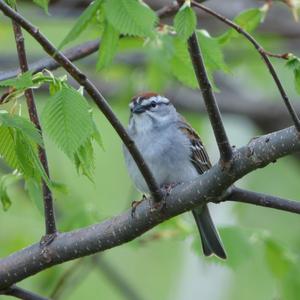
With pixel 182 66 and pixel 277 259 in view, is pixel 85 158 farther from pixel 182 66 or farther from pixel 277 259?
pixel 277 259

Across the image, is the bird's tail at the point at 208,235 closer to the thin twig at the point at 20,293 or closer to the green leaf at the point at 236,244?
the green leaf at the point at 236,244

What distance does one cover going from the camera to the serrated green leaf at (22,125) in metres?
2.17

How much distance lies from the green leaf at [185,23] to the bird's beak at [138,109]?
5.44 ft

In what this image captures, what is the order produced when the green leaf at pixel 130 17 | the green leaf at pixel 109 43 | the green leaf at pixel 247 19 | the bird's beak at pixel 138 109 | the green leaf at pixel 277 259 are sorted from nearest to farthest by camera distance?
A: 1. the green leaf at pixel 130 17
2. the green leaf at pixel 109 43
3. the green leaf at pixel 247 19
4. the green leaf at pixel 277 259
5. the bird's beak at pixel 138 109

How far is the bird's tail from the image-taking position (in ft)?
12.3

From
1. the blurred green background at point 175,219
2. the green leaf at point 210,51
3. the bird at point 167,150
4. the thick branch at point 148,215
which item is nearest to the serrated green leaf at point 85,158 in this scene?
the blurred green background at point 175,219

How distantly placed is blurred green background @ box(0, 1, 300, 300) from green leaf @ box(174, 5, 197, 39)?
530 mm

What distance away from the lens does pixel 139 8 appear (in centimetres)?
216

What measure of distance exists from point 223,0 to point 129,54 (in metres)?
0.70

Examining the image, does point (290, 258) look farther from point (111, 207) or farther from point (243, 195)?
point (111, 207)

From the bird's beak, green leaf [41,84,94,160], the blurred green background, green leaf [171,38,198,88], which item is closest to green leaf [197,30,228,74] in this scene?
the blurred green background

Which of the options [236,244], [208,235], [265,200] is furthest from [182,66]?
[208,235]

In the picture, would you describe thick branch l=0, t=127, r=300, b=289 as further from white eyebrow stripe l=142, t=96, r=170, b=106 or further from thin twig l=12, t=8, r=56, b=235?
white eyebrow stripe l=142, t=96, r=170, b=106

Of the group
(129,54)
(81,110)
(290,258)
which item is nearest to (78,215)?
(290,258)
